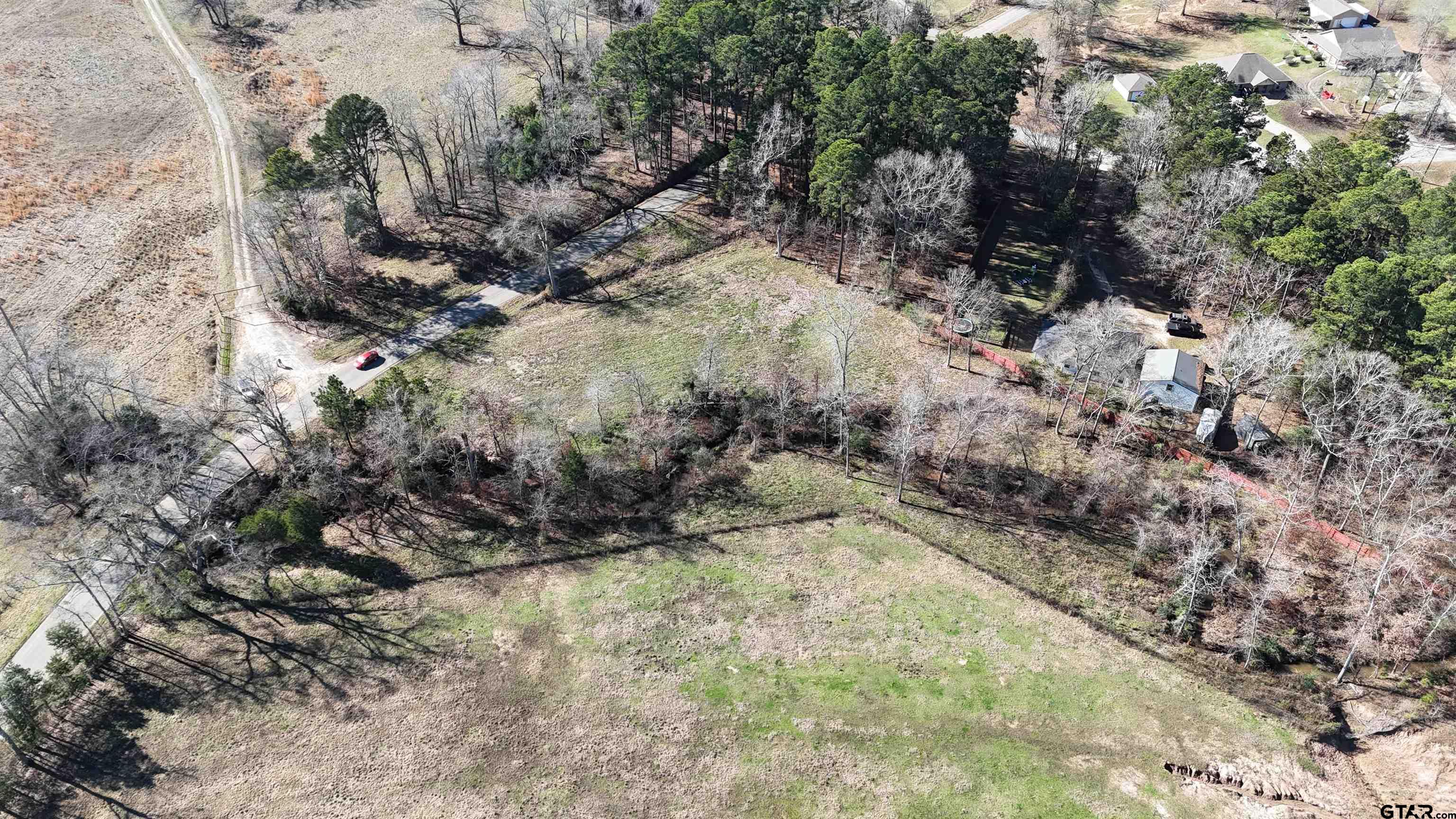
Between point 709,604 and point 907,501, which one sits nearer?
point 709,604

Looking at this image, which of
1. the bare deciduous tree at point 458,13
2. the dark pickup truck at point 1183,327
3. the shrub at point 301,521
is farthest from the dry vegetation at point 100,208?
the dark pickup truck at point 1183,327

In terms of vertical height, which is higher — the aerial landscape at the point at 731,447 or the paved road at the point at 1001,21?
the paved road at the point at 1001,21

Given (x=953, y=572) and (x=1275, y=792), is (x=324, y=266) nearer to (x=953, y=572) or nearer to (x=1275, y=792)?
(x=953, y=572)

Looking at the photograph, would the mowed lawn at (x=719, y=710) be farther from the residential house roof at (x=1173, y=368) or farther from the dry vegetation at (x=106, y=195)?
the dry vegetation at (x=106, y=195)

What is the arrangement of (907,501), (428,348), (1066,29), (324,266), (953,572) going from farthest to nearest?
(1066,29), (324,266), (428,348), (907,501), (953,572)

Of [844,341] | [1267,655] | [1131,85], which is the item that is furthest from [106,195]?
[1131,85]

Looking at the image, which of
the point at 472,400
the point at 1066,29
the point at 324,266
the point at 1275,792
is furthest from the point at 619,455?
the point at 1066,29
